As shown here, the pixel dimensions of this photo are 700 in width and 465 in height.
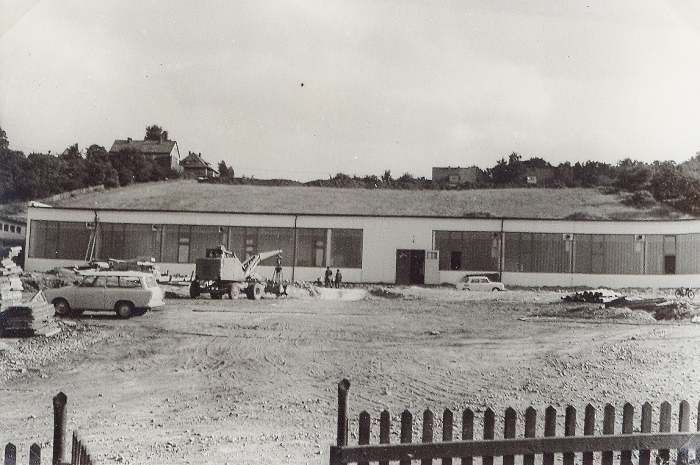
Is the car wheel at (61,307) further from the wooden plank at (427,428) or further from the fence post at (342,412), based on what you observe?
the wooden plank at (427,428)

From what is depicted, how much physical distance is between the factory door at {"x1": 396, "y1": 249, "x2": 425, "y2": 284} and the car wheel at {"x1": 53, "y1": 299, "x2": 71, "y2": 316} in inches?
96.2

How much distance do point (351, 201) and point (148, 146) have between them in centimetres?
152

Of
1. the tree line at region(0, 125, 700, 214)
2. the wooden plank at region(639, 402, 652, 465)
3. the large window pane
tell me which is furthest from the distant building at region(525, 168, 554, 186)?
the wooden plank at region(639, 402, 652, 465)

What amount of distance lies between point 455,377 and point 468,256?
95cm

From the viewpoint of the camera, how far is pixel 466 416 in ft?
11.4

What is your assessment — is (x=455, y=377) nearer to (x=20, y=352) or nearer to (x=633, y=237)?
(x=633, y=237)

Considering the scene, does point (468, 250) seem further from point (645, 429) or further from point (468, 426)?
point (645, 429)

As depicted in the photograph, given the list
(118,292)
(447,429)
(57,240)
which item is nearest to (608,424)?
(447,429)

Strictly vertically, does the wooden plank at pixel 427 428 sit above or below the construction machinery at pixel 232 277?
below

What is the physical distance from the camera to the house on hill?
399cm

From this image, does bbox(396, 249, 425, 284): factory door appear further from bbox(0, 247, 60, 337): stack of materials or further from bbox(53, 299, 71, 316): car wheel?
bbox(0, 247, 60, 337): stack of materials

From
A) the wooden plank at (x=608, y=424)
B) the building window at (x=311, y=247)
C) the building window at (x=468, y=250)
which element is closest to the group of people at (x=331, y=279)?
the building window at (x=311, y=247)

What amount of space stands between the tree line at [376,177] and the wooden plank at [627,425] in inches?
59.4

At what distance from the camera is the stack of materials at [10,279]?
4.03 metres
